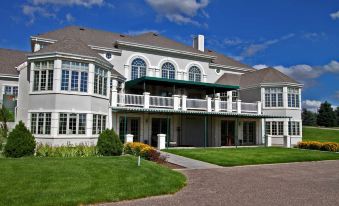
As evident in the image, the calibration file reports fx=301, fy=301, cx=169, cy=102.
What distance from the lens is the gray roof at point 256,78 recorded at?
98.6 feet

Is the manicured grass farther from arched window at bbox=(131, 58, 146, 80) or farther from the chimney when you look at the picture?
the chimney

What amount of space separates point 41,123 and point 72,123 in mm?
1874

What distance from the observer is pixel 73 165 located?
1145 cm

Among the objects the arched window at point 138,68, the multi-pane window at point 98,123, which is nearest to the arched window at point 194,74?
the arched window at point 138,68

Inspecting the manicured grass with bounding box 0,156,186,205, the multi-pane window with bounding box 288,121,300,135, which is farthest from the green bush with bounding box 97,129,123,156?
the multi-pane window with bounding box 288,121,300,135

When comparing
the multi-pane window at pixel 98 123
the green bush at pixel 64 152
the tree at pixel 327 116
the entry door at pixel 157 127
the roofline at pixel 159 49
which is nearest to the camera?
the green bush at pixel 64 152

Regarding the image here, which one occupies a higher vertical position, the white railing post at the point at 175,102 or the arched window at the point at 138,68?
the arched window at the point at 138,68

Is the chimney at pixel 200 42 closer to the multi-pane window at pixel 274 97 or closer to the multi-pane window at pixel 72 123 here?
the multi-pane window at pixel 274 97

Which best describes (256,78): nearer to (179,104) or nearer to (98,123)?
(179,104)

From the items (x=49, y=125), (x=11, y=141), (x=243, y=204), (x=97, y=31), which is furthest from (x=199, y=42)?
(x=243, y=204)

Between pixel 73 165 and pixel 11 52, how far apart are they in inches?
908

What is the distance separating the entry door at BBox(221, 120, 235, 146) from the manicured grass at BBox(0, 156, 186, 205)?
17341 millimetres

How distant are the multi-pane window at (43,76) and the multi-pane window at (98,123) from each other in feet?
11.2

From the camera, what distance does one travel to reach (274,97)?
97.5 feet
